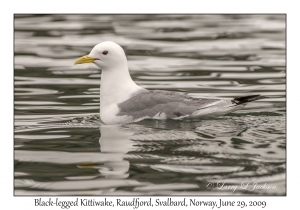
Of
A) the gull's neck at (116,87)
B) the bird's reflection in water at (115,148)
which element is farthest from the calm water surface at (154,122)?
the gull's neck at (116,87)

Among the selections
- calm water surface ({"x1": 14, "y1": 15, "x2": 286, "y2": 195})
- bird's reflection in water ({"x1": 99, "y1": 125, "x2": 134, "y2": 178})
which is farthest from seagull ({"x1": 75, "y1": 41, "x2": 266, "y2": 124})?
bird's reflection in water ({"x1": 99, "y1": 125, "x2": 134, "y2": 178})

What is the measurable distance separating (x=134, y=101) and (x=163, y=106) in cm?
48

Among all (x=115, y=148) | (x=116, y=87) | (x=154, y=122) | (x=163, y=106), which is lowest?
(x=115, y=148)

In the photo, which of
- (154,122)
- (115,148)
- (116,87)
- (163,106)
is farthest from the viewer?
(116,87)

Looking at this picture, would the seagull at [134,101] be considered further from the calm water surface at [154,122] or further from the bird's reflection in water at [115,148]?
the bird's reflection in water at [115,148]

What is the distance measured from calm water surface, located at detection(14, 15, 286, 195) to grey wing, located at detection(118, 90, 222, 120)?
15 cm

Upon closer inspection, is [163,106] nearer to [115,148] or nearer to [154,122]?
[154,122]

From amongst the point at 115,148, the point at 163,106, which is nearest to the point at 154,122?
the point at 163,106

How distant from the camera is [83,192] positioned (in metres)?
7.86

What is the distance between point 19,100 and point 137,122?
3336 mm

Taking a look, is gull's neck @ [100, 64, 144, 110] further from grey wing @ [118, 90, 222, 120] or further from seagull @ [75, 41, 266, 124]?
grey wing @ [118, 90, 222, 120]

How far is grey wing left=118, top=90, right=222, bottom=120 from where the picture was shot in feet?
35.4

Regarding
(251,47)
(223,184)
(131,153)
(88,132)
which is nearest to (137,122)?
(88,132)

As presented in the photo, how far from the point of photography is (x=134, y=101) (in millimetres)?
10953
